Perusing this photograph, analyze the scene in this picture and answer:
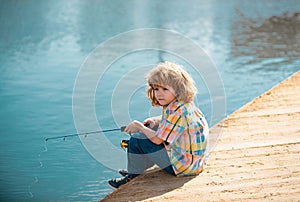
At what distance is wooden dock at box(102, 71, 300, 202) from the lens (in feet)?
9.20

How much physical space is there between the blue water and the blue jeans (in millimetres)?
409

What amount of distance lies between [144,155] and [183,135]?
23cm

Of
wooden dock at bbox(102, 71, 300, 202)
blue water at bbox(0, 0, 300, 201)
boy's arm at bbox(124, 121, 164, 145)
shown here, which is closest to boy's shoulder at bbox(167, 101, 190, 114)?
boy's arm at bbox(124, 121, 164, 145)

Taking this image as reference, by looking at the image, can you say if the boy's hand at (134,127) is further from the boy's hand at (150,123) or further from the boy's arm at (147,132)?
the boy's hand at (150,123)

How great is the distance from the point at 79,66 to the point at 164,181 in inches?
143

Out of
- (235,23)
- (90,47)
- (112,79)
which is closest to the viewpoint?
(112,79)

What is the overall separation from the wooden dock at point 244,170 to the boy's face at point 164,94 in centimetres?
41

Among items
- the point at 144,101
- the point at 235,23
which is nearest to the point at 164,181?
the point at 144,101

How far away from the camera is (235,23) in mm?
9055

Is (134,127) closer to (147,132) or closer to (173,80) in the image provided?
(147,132)

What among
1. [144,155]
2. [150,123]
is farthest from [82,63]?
[144,155]

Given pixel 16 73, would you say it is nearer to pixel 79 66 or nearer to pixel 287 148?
pixel 79 66

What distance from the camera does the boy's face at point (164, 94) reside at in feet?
9.43

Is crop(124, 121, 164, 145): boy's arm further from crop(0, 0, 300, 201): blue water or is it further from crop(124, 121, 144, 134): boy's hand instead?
crop(0, 0, 300, 201): blue water
